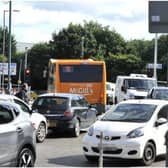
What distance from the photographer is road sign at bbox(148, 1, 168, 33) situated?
8188 millimetres

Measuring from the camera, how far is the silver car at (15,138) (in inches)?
385

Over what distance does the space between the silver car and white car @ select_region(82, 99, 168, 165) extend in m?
2.16

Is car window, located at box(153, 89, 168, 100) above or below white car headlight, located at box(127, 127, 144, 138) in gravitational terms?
above

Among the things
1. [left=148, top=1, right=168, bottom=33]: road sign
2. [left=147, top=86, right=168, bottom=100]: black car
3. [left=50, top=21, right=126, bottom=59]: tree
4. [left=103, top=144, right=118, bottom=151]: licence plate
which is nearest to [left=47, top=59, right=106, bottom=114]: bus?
[left=147, top=86, right=168, bottom=100]: black car

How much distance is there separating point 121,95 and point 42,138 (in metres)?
20.3

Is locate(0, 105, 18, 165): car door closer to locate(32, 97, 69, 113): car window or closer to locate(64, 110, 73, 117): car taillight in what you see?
locate(64, 110, 73, 117): car taillight

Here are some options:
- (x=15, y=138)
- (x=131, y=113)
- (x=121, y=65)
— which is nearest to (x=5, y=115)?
(x=15, y=138)

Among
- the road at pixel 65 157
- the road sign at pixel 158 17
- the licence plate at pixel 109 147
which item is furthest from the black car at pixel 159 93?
the road sign at pixel 158 17

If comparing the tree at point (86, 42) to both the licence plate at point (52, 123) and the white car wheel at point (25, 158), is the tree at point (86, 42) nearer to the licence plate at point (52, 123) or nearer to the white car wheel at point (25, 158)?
the licence plate at point (52, 123)

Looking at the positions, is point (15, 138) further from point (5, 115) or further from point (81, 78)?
point (81, 78)

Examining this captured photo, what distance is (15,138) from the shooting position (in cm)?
1007

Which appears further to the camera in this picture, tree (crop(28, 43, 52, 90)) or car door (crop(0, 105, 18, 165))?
tree (crop(28, 43, 52, 90))

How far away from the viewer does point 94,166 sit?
12680 mm

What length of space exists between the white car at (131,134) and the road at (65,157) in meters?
0.27
